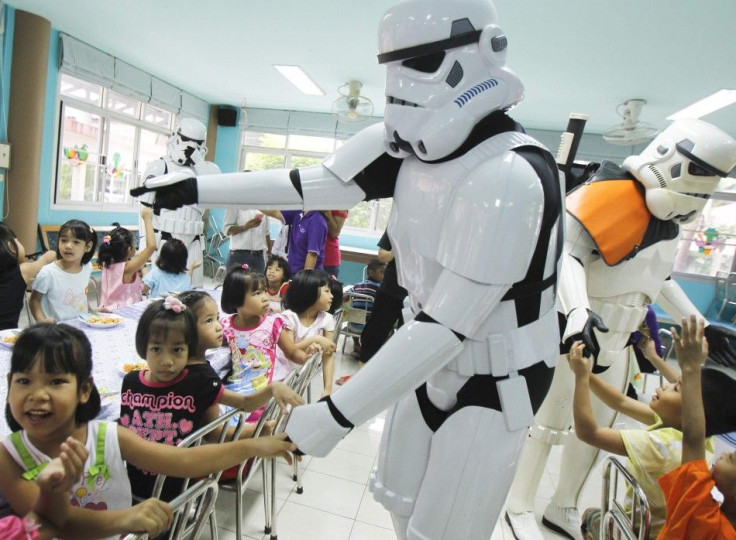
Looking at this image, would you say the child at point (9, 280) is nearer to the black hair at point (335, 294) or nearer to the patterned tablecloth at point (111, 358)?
the patterned tablecloth at point (111, 358)

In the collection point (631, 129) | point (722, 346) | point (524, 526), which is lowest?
point (524, 526)

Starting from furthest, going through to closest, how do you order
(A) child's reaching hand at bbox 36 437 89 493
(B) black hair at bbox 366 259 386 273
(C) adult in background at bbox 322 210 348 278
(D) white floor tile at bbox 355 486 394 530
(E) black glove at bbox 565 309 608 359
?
(B) black hair at bbox 366 259 386 273 < (C) adult in background at bbox 322 210 348 278 < (D) white floor tile at bbox 355 486 394 530 < (E) black glove at bbox 565 309 608 359 < (A) child's reaching hand at bbox 36 437 89 493

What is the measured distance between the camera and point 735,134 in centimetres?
575

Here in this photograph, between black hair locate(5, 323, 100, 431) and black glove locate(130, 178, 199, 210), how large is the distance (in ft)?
1.08

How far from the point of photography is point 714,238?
6188 mm

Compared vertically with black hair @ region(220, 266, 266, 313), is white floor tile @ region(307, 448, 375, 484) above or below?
below

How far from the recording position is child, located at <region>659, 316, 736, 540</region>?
93 centimetres

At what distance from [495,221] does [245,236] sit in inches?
139

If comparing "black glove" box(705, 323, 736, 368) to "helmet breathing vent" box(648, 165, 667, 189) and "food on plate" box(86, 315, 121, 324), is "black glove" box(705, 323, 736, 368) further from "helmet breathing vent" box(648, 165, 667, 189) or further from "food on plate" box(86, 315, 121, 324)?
"food on plate" box(86, 315, 121, 324)

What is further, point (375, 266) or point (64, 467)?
point (375, 266)

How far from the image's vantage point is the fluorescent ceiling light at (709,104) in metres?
4.22

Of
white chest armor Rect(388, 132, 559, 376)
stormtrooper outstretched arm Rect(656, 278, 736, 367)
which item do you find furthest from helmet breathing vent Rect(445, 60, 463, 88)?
stormtrooper outstretched arm Rect(656, 278, 736, 367)

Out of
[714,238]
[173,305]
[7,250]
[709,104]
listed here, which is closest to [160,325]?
[173,305]

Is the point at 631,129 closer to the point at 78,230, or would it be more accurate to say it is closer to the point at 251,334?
the point at 251,334
